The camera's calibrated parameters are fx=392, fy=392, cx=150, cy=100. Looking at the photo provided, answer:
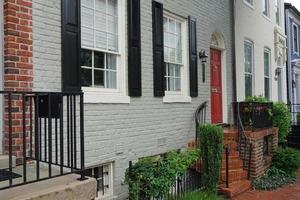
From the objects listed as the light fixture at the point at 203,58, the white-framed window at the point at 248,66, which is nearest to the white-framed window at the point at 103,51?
the light fixture at the point at 203,58

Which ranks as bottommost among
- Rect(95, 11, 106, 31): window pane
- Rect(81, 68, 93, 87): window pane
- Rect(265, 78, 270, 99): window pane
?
Rect(81, 68, 93, 87): window pane

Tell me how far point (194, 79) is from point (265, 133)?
244 cm

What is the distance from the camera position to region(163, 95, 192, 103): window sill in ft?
26.6

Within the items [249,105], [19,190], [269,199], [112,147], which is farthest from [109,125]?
[249,105]

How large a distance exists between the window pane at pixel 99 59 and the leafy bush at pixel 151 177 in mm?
1724

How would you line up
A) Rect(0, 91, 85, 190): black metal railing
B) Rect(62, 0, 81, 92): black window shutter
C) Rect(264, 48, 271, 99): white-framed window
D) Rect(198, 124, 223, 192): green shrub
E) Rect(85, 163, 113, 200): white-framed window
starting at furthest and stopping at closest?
Rect(264, 48, 271, 99): white-framed window
Rect(198, 124, 223, 192): green shrub
Rect(85, 163, 113, 200): white-framed window
Rect(62, 0, 81, 92): black window shutter
Rect(0, 91, 85, 190): black metal railing

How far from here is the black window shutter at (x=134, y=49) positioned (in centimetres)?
696

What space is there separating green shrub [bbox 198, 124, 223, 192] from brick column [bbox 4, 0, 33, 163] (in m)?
3.68

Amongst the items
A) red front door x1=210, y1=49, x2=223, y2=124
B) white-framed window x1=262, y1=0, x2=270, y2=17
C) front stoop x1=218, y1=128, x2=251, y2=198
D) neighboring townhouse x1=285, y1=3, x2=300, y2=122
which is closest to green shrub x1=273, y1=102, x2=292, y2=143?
red front door x1=210, y1=49, x2=223, y2=124

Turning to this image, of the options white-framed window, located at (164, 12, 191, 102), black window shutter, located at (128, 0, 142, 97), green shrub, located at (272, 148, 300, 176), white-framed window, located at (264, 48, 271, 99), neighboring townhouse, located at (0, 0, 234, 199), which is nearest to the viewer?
neighboring townhouse, located at (0, 0, 234, 199)

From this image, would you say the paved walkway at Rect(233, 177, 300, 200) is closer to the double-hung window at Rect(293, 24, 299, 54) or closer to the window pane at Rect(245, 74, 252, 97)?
the window pane at Rect(245, 74, 252, 97)

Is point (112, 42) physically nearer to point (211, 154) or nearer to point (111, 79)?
point (111, 79)

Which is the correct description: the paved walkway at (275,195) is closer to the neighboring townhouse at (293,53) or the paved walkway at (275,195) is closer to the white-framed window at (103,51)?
the white-framed window at (103,51)

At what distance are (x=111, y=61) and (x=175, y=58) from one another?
234 centimetres
